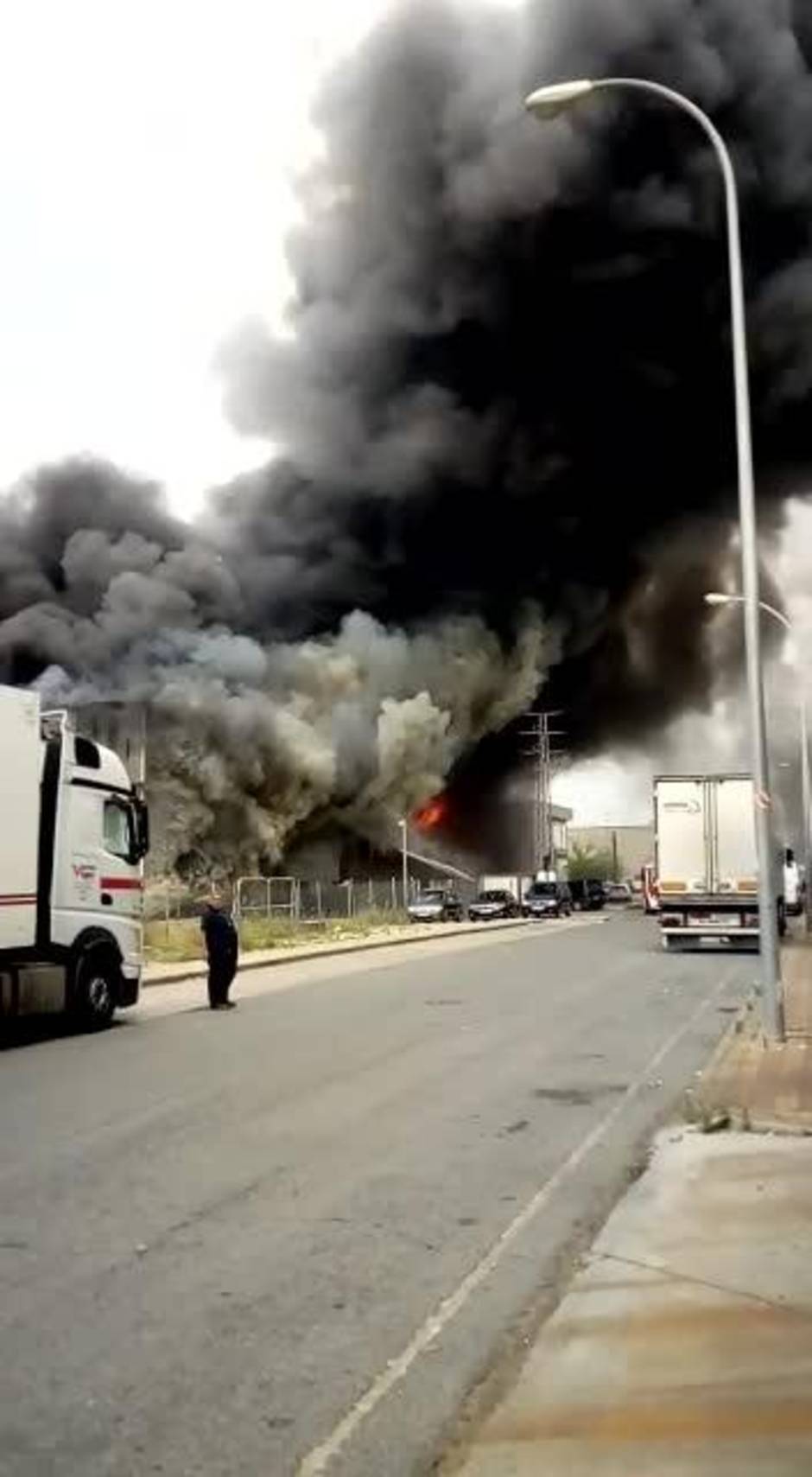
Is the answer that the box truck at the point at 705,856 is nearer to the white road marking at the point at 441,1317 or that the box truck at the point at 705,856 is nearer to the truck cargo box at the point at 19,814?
the truck cargo box at the point at 19,814

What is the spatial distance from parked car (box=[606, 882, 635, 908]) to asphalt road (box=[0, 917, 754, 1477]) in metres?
66.0

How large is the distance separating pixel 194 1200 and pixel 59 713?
7697 mm

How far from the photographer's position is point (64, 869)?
1342cm

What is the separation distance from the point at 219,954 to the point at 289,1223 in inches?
406

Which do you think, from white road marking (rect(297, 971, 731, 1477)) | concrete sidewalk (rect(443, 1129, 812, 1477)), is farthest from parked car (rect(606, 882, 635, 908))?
concrete sidewalk (rect(443, 1129, 812, 1477))

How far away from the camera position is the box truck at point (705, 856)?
2595 cm

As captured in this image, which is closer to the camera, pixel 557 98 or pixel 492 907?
pixel 557 98

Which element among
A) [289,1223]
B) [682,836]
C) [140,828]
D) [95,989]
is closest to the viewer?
[289,1223]

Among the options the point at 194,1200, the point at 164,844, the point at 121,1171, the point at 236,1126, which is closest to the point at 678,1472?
the point at 194,1200

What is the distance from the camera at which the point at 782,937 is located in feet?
93.7

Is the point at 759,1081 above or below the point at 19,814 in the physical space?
below

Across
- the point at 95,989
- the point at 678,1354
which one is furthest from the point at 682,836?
the point at 678,1354

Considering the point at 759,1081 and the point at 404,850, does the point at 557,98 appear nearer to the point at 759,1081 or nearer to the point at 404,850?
the point at 759,1081

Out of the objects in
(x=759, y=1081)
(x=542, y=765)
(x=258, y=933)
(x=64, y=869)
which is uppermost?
(x=542, y=765)
